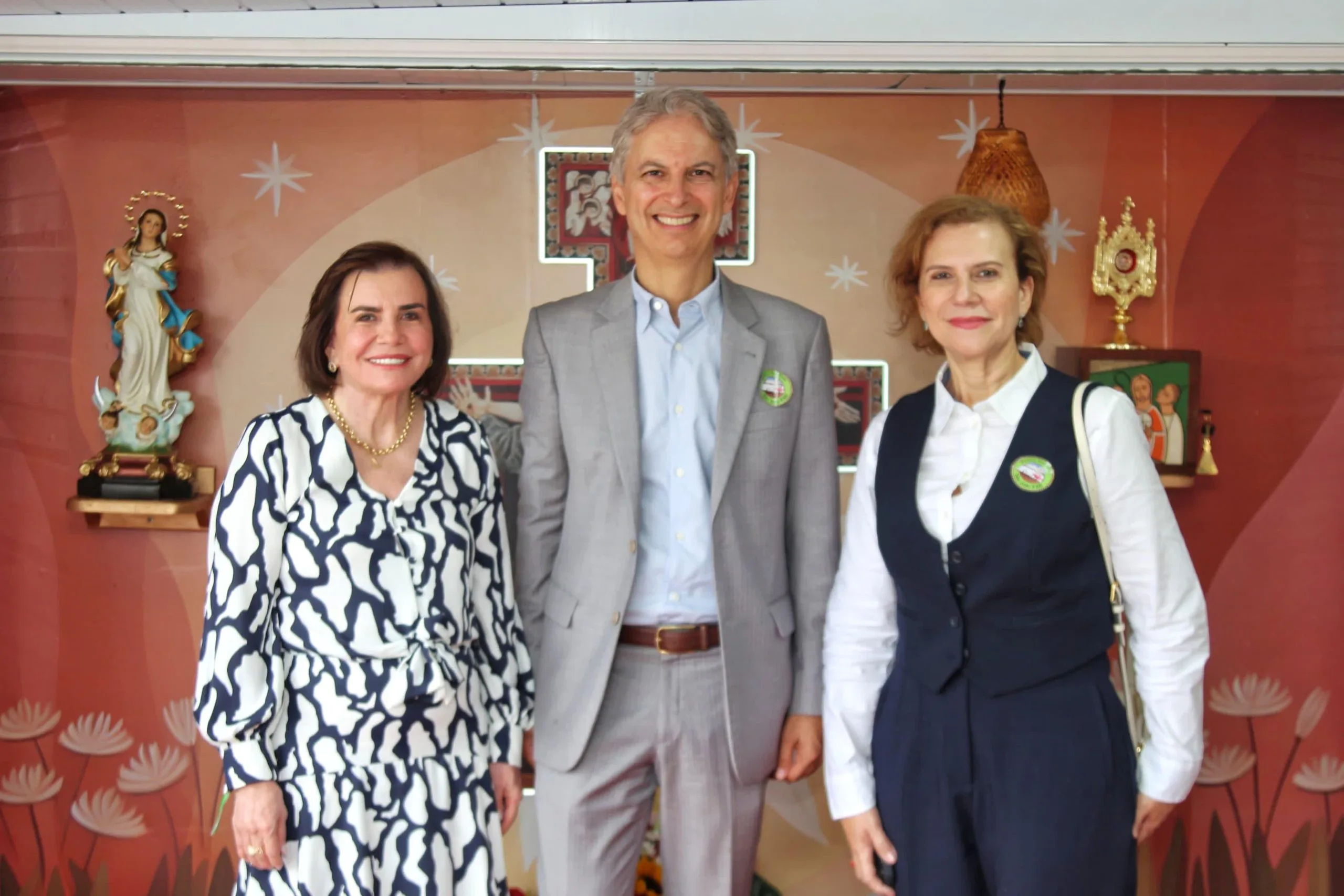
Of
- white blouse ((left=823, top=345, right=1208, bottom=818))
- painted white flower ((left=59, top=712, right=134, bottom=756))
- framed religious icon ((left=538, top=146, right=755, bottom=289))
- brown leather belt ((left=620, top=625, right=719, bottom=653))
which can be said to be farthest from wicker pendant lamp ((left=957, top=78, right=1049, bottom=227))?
painted white flower ((left=59, top=712, right=134, bottom=756))

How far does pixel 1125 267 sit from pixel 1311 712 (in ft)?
4.12

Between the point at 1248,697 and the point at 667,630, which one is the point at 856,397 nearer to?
the point at 667,630

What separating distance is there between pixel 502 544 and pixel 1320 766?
2299 millimetres

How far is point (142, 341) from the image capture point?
8.41ft

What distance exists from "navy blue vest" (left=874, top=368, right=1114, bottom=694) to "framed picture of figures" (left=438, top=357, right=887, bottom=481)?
1029mm

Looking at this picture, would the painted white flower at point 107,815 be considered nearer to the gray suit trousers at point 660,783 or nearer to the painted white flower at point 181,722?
the painted white flower at point 181,722

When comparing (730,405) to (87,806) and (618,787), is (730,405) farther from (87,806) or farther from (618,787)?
(87,806)

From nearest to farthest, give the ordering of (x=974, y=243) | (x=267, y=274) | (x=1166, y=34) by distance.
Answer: (x=974, y=243), (x=1166, y=34), (x=267, y=274)

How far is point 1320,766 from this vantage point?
2.86 metres

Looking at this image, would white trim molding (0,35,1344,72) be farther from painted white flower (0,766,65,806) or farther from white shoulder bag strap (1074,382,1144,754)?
painted white flower (0,766,65,806)

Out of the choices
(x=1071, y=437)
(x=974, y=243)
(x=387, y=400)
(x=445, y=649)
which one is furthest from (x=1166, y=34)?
(x=445, y=649)

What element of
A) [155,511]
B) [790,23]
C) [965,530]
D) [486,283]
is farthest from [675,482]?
[155,511]

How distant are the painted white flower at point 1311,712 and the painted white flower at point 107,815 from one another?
9.66 ft

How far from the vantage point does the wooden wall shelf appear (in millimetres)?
2543
